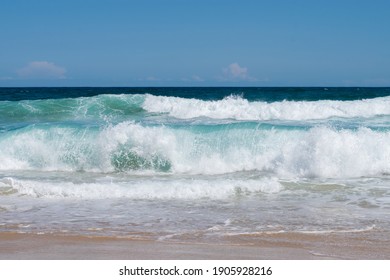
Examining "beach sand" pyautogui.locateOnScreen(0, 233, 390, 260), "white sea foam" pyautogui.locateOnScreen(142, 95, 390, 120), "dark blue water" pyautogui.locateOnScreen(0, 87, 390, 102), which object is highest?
"dark blue water" pyautogui.locateOnScreen(0, 87, 390, 102)

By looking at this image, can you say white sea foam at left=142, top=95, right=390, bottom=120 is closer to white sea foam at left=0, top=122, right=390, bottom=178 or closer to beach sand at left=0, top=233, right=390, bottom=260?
white sea foam at left=0, top=122, right=390, bottom=178

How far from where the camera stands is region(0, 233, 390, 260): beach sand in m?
4.90

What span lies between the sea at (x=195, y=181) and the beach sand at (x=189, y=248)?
0.20 meters

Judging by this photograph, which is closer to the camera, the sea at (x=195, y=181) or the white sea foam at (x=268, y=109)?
the sea at (x=195, y=181)

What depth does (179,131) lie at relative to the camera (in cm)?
1250

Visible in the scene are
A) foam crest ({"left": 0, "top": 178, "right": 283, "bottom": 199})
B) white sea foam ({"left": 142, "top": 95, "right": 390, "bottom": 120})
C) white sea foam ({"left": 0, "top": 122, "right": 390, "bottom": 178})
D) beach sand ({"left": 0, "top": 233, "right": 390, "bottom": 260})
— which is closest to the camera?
beach sand ({"left": 0, "top": 233, "right": 390, "bottom": 260})

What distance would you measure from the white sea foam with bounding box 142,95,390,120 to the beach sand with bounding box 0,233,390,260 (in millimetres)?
13273

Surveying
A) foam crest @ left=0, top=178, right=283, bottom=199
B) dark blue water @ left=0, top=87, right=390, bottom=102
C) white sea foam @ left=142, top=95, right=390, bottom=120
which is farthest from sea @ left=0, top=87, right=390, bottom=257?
dark blue water @ left=0, top=87, right=390, bottom=102

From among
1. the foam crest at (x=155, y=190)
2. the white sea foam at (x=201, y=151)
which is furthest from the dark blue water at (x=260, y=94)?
the foam crest at (x=155, y=190)

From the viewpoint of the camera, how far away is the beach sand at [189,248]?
490cm

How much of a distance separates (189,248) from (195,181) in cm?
375

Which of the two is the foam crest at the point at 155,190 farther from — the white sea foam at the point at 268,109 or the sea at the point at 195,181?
the white sea foam at the point at 268,109

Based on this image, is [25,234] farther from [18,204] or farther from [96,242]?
[18,204]

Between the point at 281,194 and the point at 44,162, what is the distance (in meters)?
6.38
